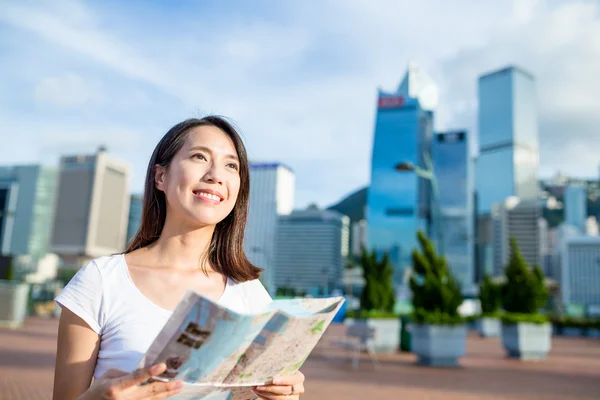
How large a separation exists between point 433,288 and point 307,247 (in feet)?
369

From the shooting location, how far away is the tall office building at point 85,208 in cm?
10925

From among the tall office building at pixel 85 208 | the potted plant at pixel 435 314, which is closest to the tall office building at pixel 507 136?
the tall office building at pixel 85 208

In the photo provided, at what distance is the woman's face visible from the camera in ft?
4.71

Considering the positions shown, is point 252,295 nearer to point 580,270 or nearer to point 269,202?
point 269,202

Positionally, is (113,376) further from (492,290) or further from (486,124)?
(486,124)

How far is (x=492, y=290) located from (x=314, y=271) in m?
101

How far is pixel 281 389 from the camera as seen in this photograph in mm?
1281

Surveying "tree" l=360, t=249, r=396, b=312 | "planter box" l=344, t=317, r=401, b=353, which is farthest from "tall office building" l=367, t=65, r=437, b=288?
"planter box" l=344, t=317, r=401, b=353

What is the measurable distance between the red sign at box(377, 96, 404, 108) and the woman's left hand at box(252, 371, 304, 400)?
106m

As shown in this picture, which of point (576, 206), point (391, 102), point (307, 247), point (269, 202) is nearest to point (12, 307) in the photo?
point (391, 102)

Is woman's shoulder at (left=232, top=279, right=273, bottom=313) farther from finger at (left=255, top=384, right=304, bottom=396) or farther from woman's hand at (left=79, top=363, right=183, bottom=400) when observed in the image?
woman's hand at (left=79, top=363, right=183, bottom=400)

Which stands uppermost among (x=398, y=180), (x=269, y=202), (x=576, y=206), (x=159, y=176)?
(x=576, y=206)

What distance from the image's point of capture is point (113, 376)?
1.15 m

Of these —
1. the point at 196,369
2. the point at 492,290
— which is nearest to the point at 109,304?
the point at 196,369
